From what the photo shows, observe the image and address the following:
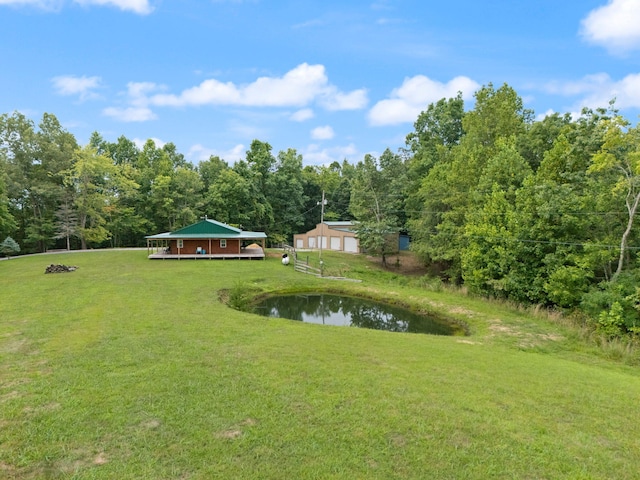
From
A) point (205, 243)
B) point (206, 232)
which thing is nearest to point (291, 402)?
point (206, 232)

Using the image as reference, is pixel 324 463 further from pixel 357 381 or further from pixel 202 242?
pixel 202 242

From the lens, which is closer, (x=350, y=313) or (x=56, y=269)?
(x=350, y=313)

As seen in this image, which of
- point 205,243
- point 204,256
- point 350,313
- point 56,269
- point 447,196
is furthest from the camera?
point 205,243

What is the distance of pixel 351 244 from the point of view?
128 feet

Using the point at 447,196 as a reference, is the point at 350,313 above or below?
below

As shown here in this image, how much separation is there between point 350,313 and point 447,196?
12.7m

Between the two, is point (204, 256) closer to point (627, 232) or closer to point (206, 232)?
point (206, 232)

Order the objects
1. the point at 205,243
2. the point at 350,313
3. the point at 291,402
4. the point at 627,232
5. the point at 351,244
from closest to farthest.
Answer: the point at 291,402 < the point at 627,232 < the point at 350,313 < the point at 205,243 < the point at 351,244

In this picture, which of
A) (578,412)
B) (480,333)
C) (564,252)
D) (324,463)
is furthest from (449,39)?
(324,463)

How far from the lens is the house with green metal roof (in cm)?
2859

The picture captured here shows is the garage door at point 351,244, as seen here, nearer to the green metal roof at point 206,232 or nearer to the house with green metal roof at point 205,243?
the house with green metal roof at point 205,243

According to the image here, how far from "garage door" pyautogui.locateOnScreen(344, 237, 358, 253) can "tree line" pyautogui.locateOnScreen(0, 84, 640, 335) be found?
5.22m

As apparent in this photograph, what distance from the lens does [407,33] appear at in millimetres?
15461

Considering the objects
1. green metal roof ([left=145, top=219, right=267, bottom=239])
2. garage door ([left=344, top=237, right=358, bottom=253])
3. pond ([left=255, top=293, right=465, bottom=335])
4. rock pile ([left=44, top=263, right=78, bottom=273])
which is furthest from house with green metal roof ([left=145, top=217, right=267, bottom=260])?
garage door ([left=344, top=237, right=358, bottom=253])
